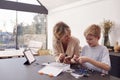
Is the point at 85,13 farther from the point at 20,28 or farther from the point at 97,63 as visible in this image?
the point at 97,63

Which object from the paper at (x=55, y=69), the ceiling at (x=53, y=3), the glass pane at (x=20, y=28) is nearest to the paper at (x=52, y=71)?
the paper at (x=55, y=69)

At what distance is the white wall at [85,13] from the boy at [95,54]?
231 cm

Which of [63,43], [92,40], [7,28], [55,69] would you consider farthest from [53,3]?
[55,69]

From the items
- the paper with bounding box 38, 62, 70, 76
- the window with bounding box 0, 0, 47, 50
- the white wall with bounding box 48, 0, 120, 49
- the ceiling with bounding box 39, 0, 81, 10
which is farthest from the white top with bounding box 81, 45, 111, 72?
the window with bounding box 0, 0, 47, 50

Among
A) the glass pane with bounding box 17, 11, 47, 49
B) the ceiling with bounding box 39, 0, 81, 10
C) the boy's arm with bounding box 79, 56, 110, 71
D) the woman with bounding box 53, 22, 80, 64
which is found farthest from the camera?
the glass pane with bounding box 17, 11, 47, 49

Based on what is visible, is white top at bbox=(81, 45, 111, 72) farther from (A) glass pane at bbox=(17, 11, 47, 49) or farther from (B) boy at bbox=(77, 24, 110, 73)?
(A) glass pane at bbox=(17, 11, 47, 49)

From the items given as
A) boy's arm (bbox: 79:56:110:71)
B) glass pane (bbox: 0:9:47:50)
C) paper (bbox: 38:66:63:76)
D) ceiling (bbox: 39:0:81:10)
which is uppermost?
ceiling (bbox: 39:0:81:10)

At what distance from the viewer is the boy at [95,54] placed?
5.32 feet

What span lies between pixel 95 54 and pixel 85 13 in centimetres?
314

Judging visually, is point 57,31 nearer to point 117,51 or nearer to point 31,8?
point 117,51

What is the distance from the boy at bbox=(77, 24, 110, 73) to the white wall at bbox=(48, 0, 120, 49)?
2.31 metres

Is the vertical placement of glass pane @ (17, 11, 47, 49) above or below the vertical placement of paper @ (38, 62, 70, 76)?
above

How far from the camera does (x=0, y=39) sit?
19.6 ft

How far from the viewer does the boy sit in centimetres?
162
